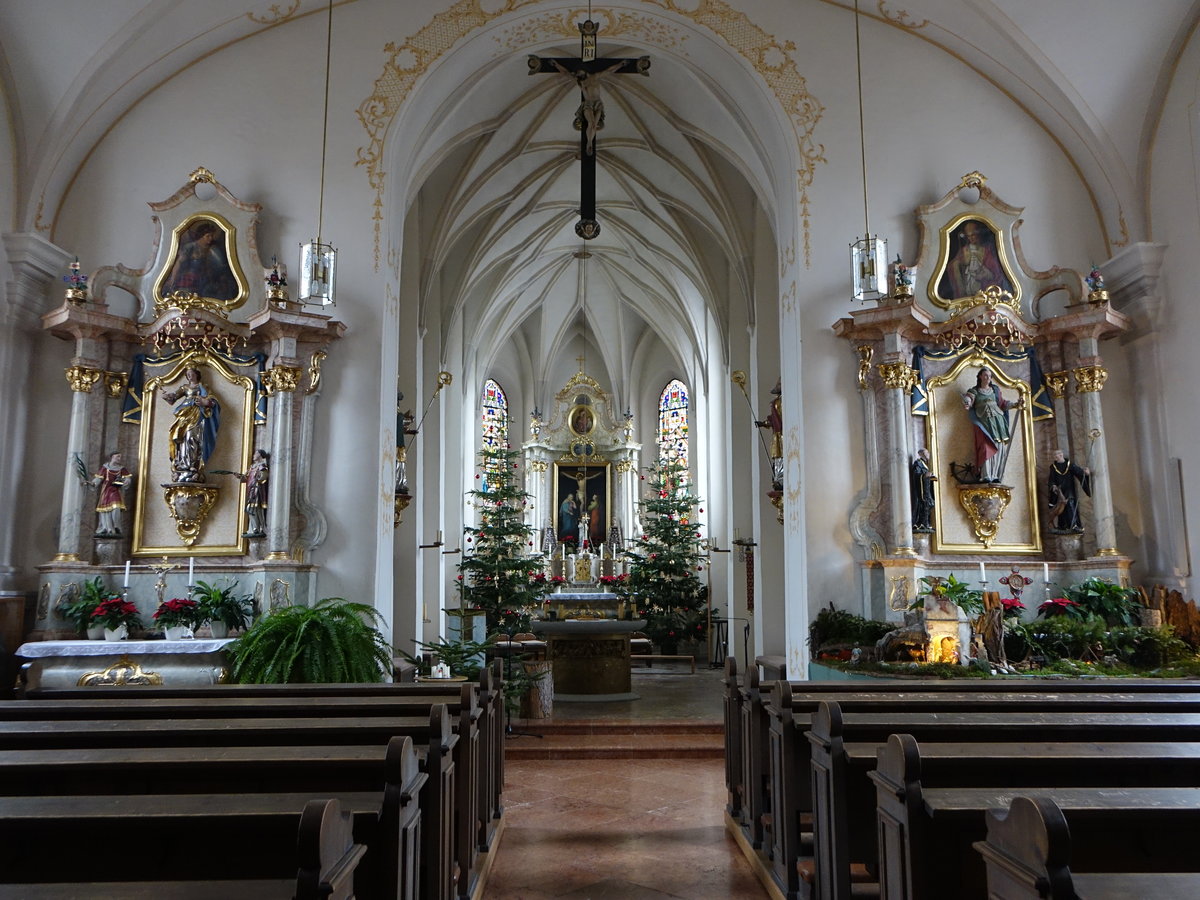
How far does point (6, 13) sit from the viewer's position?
896 cm

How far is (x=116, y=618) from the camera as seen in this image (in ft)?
28.6

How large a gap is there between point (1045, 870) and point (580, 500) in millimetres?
21063

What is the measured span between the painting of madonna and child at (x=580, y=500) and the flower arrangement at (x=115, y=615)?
14.1 meters

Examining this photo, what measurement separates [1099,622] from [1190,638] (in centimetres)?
101

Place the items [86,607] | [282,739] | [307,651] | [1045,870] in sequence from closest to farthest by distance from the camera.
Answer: [1045,870] → [282,739] → [307,651] → [86,607]

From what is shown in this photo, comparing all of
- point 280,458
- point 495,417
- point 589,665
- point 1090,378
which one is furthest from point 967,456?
point 495,417

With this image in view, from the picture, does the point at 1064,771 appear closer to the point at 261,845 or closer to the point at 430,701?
the point at 261,845

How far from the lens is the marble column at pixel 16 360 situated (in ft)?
30.1

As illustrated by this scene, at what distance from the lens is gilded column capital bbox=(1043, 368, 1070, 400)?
394 inches

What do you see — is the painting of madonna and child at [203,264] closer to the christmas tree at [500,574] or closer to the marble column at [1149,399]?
the christmas tree at [500,574]

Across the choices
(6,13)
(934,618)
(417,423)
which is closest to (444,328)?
(417,423)

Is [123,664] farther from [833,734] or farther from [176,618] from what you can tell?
[833,734]

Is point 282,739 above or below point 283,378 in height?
below

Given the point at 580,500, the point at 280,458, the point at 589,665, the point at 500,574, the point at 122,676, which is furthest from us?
the point at 580,500
